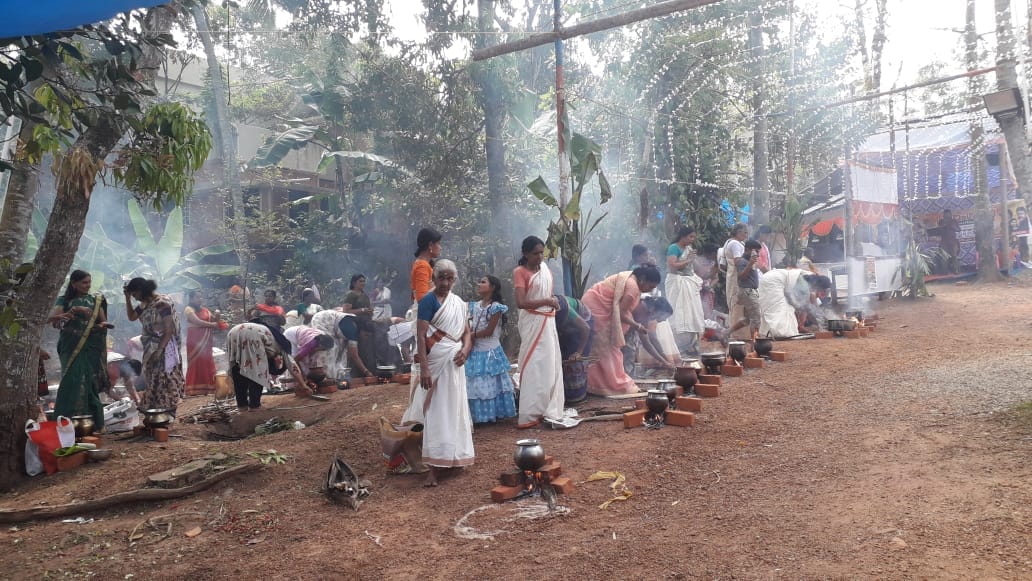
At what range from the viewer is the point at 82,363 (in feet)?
24.7

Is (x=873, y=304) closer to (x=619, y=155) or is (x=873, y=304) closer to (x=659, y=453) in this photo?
(x=619, y=155)

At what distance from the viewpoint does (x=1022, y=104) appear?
863cm

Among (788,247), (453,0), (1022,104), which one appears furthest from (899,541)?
(453,0)

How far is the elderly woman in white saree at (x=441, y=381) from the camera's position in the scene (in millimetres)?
5652

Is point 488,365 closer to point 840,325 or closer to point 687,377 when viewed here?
point 687,377

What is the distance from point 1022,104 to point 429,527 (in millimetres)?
8879

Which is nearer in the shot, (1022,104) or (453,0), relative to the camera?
(1022,104)

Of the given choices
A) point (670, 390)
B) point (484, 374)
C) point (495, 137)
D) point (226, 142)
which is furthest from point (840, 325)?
point (226, 142)

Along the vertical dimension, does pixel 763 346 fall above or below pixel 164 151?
below

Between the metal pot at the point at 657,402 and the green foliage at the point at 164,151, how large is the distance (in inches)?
171

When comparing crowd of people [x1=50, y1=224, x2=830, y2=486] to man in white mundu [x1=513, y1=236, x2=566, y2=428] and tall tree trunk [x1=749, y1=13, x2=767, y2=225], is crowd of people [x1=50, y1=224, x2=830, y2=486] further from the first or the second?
tall tree trunk [x1=749, y1=13, x2=767, y2=225]

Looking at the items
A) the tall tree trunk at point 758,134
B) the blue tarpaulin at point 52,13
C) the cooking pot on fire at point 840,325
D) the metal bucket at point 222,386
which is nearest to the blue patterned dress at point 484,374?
the blue tarpaulin at point 52,13

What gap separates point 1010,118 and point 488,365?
26.1 ft

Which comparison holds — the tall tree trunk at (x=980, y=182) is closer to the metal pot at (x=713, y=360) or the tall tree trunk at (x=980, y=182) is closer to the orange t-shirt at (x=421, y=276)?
the metal pot at (x=713, y=360)
